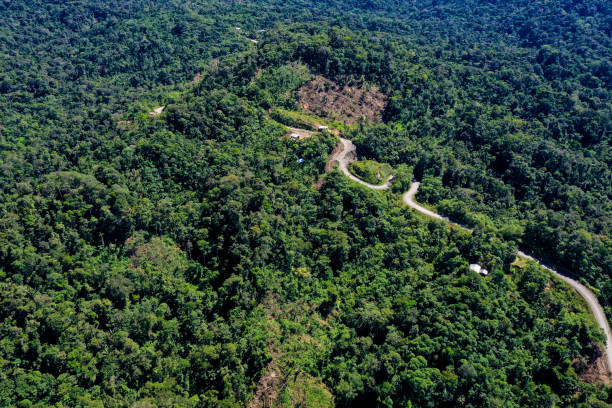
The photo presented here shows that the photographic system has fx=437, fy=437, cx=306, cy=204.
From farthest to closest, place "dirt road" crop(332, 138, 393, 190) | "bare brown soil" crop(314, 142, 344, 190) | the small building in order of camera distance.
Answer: "dirt road" crop(332, 138, 393, 190) < "bare brown soil" crop(314, 142, 344, 190) < the small building

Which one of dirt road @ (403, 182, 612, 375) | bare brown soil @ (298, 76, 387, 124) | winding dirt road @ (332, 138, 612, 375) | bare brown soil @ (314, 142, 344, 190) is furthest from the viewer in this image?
bare brown soil @ (298, 76, 387, 124)

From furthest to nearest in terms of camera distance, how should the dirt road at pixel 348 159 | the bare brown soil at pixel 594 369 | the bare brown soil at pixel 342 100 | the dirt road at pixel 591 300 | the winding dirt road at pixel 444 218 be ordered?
1. the bare brown soil at pixel 342 100
2. the dirt road at pixel 348 159
3. the winding dirt road at pixel 444 218
4. the dirt road at pixel 591 300
5. the bare brown soil at pixel 594 369

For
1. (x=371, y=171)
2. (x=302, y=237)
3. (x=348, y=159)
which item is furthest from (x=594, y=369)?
(x=348, y=159)

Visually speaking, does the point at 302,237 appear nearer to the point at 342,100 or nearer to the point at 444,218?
the point at 444,218

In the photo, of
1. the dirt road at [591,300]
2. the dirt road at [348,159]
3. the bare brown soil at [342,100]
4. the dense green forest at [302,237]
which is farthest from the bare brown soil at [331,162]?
the dirt road at [591,300]

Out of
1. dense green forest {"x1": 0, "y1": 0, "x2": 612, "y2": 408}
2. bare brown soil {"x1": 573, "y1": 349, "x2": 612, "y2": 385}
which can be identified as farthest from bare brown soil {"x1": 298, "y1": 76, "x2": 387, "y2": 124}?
bare brown soil {"x1": 573, "y1": 349, "x2": 612, "y2": 385}

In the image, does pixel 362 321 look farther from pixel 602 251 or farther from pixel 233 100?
pixel 233 100

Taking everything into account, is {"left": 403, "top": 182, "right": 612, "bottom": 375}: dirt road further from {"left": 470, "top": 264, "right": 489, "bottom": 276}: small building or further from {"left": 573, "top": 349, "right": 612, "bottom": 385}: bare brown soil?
{"left": 470, "top": 264, "right": 489, "bottom": 276}: small building

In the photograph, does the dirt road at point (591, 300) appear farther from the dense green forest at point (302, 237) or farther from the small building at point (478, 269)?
the small building at point (478, 269)

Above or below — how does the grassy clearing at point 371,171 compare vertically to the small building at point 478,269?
Answer: above
